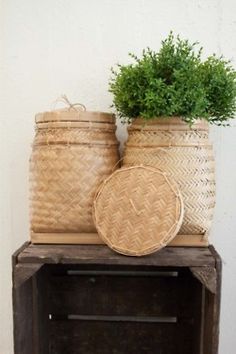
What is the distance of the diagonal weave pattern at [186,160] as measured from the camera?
0.74m

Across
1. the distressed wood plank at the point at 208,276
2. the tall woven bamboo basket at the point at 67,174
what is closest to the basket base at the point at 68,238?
the tall woven bamboo basket at the point at 67,174

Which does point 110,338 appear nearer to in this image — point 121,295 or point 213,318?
point 121,295

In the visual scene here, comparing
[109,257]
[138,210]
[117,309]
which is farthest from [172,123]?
[117,309]

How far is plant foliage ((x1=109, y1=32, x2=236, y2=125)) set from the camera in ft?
2.22

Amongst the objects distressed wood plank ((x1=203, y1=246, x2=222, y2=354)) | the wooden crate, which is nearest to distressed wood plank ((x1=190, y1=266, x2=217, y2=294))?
distressed wood plank ((x1=203, y1=246, x2=222, y2=354))

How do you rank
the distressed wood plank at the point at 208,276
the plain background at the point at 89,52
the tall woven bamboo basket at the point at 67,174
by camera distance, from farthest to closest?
the plain background at the point at 89,52 → the tall woven bamboo basket at the point at 67,174 → the distressed wood plank at the point at 208,276

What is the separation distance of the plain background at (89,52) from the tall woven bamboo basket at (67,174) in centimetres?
21

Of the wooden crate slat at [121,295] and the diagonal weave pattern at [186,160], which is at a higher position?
the diagonal weave pattern at [186,160]

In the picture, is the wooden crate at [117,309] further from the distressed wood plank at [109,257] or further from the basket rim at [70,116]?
the basket rim at [70,116]

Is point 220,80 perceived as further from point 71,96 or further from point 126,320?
point 126,320

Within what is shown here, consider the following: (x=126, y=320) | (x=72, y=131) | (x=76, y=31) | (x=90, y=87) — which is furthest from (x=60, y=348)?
(x=76, y=31)

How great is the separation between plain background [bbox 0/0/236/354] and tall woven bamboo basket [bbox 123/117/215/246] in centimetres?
23

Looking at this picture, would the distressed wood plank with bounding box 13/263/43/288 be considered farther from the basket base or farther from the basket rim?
the basket rim

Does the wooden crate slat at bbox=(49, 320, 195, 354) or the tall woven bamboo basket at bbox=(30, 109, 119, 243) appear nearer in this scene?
the tall woven bamboo basket at bbox=(30, 109, 119, 243)
